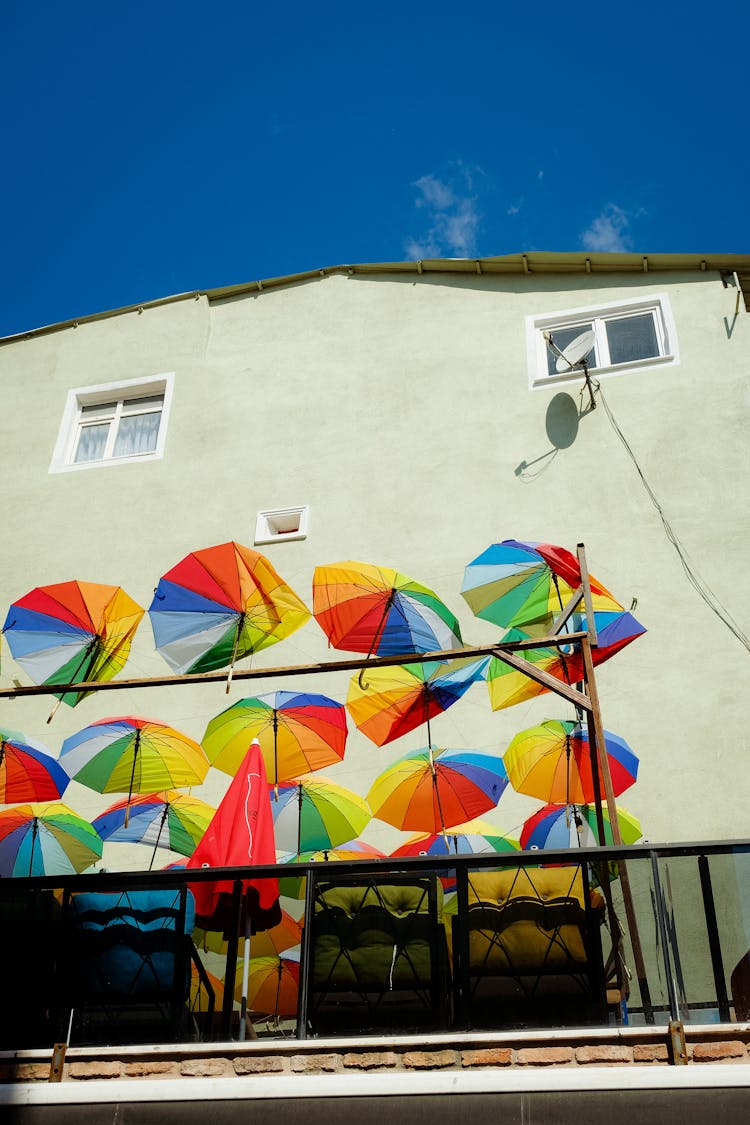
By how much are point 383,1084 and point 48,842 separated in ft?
20.4

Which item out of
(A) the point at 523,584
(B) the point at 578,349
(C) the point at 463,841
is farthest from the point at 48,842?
(B) the point at 578,349

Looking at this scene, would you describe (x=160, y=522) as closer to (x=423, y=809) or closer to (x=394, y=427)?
(x=394, y=427)

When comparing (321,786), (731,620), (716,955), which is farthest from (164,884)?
(731,620)

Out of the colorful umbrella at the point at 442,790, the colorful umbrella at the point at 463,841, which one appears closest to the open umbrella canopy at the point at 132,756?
the colorful umbrella at the point at 442,790

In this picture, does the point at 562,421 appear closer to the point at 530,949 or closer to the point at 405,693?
the point at 405,693

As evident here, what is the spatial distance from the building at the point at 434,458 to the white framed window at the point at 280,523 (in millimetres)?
34

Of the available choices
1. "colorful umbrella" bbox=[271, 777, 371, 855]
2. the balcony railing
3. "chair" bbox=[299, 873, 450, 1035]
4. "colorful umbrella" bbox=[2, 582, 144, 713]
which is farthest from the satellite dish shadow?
"chair" bbox=[299, 873, 450, 1035]

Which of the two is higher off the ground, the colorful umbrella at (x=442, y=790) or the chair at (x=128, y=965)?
the colorful umbrella at (x=442, y=790)

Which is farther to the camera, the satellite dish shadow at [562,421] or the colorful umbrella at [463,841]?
the satellite dish shadow at [562,421]

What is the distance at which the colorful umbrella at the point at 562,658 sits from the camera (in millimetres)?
10477

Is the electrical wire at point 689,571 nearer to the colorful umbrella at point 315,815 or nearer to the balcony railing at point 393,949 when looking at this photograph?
the colorful umbrella at point 315,815

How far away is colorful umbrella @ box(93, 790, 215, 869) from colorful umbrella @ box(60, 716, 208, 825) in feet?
0.61

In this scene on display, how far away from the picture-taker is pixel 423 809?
11.3 metres

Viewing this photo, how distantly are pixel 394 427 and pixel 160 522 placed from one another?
3.48 m
